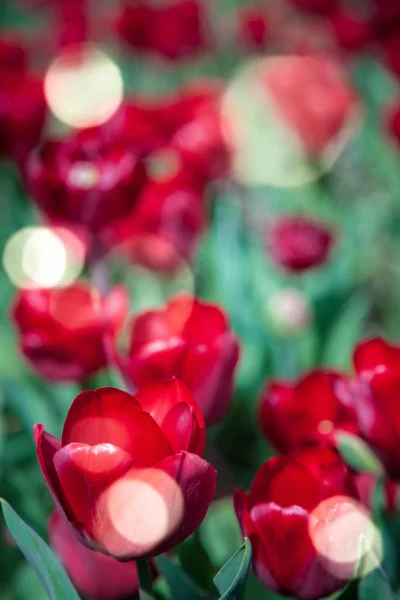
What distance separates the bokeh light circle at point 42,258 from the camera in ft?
2.37

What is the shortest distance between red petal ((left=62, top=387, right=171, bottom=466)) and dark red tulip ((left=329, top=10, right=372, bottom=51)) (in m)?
0.97

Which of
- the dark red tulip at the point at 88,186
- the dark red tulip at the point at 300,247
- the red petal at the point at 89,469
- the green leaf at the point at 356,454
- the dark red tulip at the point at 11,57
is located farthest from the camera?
the dark red tulip at the point at 11,57

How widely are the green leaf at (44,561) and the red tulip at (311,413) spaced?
143 millimetres

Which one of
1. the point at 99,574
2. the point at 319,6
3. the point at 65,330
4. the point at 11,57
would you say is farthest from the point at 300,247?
the point at 319,6

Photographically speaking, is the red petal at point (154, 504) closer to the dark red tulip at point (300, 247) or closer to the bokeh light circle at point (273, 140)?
the dark red tulip at point (300, 247)

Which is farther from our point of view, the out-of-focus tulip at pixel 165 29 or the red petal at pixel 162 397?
the out-of-focus tulip at pixel 165 29

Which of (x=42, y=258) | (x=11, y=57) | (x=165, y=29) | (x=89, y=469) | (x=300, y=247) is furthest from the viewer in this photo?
(x=165, y=29)

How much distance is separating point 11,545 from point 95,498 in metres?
0.23

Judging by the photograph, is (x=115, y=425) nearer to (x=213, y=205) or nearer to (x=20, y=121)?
(x=20, y=121)

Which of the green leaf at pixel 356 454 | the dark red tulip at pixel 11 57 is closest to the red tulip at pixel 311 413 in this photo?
the green leaf at pixel 356 454

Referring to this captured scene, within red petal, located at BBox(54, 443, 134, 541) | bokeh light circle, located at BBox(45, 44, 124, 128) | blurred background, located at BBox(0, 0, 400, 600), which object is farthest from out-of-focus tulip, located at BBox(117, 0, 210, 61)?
red petal, located at BBox(54, 443, 134, 541)

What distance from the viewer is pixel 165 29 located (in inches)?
41.7

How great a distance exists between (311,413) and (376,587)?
10 centimetres

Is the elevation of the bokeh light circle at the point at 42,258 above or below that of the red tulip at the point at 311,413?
below
